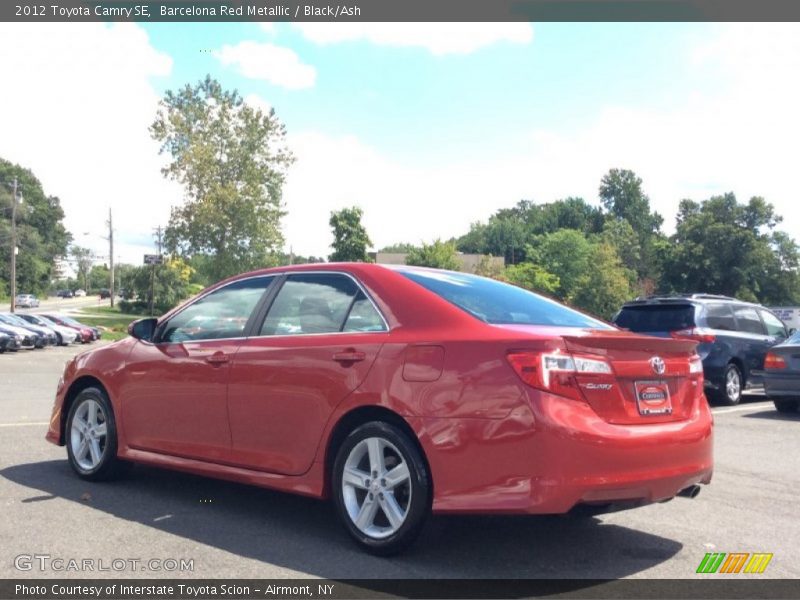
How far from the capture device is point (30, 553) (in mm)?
4578

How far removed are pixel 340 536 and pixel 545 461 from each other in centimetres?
155

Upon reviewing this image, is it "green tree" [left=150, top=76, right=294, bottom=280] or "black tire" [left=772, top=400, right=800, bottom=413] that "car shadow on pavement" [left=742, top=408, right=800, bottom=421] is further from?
"green tree" [left=150, top=76, right=294, bottom=280]

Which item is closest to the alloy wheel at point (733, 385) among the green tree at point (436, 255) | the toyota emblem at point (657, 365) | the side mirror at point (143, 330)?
the toyota emblem at point (657, 365)

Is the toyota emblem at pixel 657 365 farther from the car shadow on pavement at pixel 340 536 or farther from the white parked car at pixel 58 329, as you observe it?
the white parked car at pixel 58 329

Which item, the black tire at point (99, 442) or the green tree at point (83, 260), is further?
the green tree at point (83, 260)

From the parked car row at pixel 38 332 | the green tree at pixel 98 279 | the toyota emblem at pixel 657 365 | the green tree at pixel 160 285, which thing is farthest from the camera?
the green tree at pixel 98 279

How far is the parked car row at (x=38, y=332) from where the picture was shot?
A: 108 feet

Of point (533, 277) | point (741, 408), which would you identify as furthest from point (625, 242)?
point (741, 408)

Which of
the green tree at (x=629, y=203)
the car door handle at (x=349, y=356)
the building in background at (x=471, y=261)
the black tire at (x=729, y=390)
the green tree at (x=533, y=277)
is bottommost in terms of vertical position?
the black tire at (x=729, y=390)

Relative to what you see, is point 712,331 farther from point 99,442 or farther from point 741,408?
point 99,442

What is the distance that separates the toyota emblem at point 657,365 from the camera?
4668 mm

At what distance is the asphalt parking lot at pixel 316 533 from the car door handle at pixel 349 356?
1.06 meters

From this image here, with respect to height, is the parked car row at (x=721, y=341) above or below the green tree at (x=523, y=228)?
below

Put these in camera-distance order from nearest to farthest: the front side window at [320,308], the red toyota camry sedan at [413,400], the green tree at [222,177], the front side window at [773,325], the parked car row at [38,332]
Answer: the red toyota camry sedan at [413,400]
the front side window at [320,308]
the front side window at [773,325]
the parked car row at [38,332]
the green tree at [222,177]
